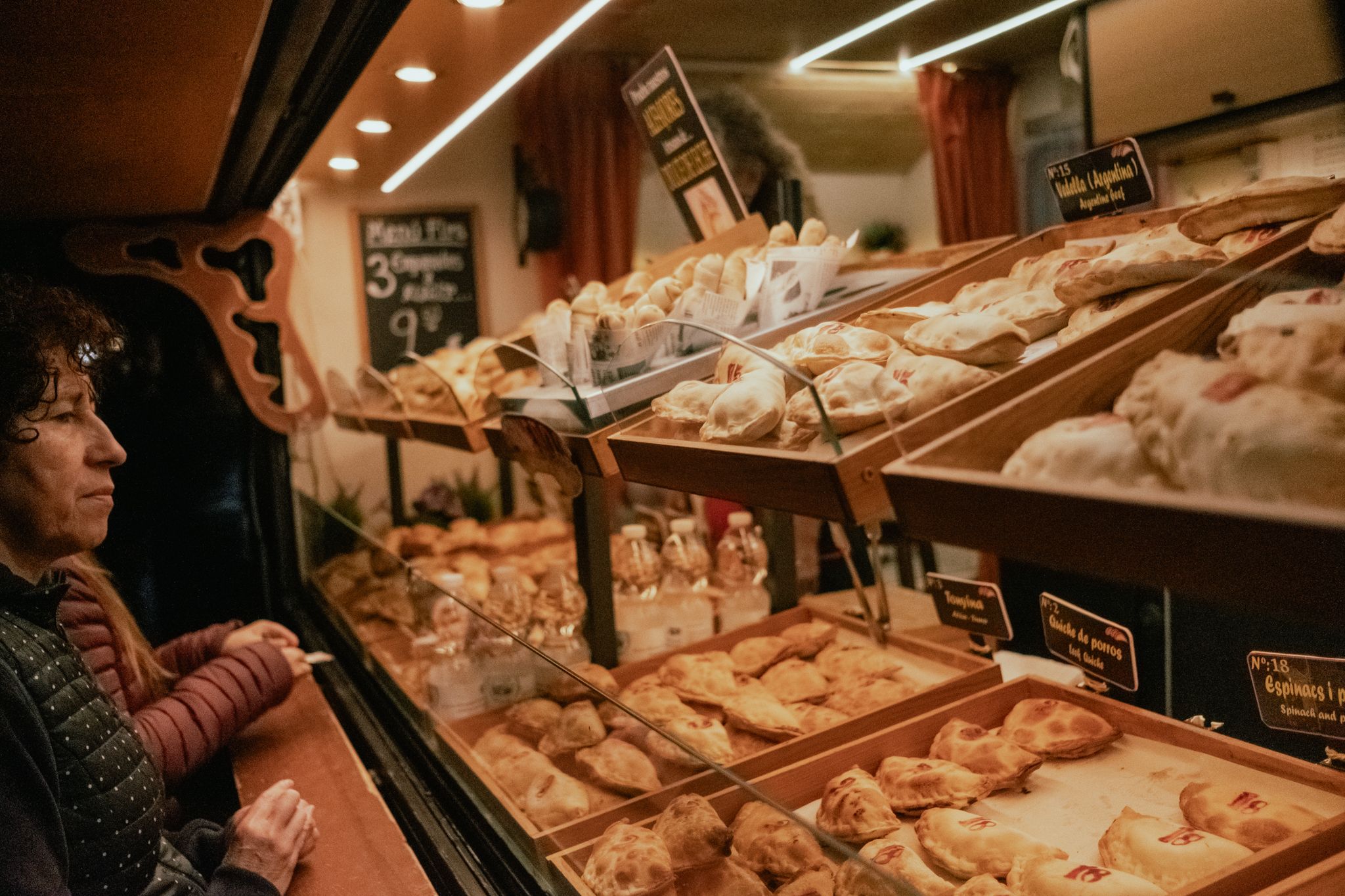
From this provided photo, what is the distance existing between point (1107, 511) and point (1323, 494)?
125mm

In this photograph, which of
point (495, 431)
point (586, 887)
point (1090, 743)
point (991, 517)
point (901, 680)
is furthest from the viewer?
point (495, 431)

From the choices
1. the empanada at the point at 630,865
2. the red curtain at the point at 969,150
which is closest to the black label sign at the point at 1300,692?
the empanada at the point at 630,865

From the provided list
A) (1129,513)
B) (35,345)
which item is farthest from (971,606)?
(35,345)

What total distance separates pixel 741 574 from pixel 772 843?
54.6 inches

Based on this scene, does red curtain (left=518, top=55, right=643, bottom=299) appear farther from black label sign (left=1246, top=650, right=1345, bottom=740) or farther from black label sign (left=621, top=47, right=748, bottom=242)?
black label sign (left=1246, top=650, right=1345, bottom=740)

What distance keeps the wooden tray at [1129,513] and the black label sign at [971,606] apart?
902 millimetres

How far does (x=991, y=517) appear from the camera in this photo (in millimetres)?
749

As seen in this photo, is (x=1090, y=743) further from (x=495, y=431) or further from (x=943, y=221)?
(x=943, y=221)

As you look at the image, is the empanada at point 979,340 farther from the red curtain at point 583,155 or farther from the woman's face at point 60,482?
the red curtain at point 583,155

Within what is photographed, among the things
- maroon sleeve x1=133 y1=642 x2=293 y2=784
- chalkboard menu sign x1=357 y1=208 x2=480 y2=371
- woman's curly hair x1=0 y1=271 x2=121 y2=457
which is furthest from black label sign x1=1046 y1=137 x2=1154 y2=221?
chalkboard menu sign x1=357 y1=208 x2=480 y2=371

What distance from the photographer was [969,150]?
599cm

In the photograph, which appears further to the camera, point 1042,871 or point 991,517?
point 1042,871

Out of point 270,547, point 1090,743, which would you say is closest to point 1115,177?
point 1090,743

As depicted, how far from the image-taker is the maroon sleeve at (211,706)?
1979mm
